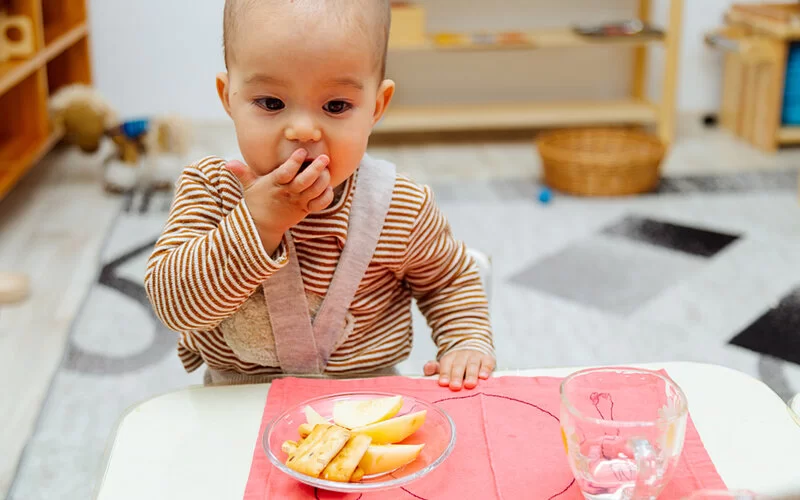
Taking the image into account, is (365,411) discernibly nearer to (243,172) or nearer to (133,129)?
(243,172)

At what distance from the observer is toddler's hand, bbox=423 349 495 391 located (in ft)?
2.25

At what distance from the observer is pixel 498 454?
1.92 ft

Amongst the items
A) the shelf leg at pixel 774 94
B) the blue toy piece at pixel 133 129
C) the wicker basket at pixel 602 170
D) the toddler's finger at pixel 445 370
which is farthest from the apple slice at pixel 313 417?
the shelf leg at pixel 774 94

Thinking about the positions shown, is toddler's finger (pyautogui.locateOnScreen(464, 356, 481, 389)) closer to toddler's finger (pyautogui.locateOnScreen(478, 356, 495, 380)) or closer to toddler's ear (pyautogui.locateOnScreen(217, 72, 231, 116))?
toddler's finger (pyautogui.locateOnScreen(478, 356, 495, 380))

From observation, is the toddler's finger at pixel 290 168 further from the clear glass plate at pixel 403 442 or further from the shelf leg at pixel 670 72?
the shelf leg at pixel 670 72

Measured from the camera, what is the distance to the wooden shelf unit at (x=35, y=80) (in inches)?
93.0

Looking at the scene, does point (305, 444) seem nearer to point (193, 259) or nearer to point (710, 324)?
point (193, 259)

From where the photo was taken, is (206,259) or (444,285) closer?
(206,259)

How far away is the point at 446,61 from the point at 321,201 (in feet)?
8.58

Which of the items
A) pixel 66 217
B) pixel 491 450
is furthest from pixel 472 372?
pixel 66 217

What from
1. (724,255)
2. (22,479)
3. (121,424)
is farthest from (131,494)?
(724,255)

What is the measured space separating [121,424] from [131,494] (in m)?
0.09

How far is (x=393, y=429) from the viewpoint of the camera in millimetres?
591

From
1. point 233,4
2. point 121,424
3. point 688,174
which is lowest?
point 688,174
